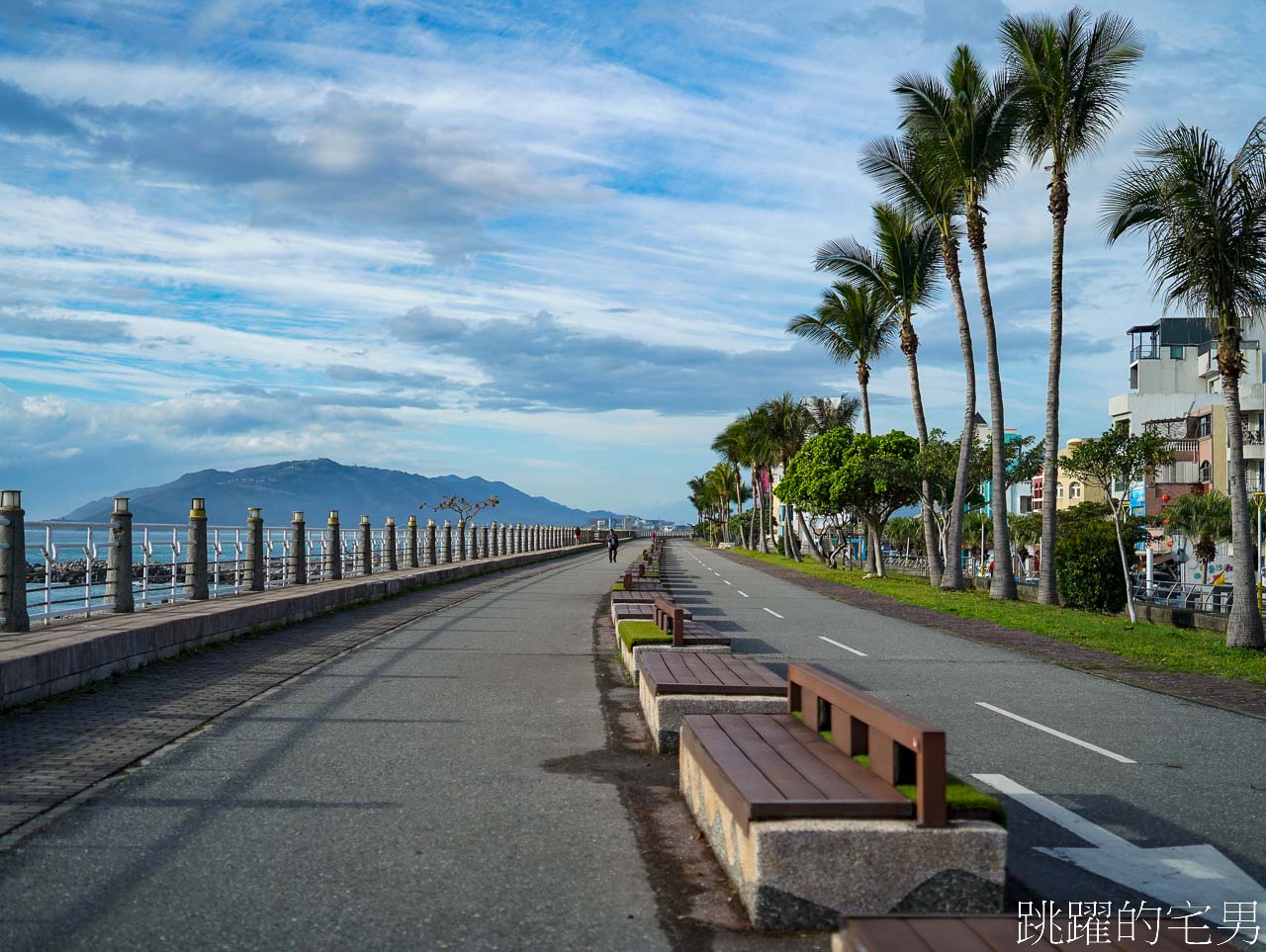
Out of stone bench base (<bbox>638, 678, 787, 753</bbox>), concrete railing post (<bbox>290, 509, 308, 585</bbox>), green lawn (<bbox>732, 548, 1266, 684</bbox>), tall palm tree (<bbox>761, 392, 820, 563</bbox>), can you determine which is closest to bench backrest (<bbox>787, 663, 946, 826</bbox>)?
stone bench base (<bbox>638, 678, 787, 753</bbox>)

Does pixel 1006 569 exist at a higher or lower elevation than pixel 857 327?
lower

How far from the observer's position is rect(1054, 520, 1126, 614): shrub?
29109 millimetres

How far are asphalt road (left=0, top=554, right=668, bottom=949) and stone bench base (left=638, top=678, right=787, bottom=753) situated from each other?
0.53 meters

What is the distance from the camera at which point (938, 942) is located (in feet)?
11.5

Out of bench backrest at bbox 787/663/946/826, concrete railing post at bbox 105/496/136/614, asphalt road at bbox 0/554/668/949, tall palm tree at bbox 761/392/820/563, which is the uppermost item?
tall palm tree at bbox 761/392/820/563

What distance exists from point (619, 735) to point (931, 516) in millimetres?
29213

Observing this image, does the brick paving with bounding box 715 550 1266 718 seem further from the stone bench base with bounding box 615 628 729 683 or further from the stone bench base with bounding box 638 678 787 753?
the stone bench base with bounding box 638 678 787 753

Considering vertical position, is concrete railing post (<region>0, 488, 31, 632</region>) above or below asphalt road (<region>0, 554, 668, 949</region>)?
above

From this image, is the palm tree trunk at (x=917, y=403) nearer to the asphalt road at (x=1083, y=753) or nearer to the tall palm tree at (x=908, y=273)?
the tall palm tree at (x=908, y=273)

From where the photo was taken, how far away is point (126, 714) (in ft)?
30.5

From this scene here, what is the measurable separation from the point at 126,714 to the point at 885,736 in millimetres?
6920

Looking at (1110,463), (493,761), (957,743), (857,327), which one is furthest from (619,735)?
(857,327)

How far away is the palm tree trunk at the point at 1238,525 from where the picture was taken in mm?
17109

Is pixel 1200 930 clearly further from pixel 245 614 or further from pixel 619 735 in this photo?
pixel 245 614
